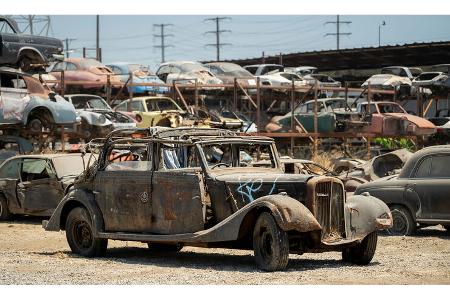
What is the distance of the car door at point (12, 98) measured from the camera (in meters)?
24.1

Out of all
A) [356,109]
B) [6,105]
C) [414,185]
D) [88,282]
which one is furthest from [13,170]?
[356,109]

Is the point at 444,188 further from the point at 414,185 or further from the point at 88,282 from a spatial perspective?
the point at 88,282


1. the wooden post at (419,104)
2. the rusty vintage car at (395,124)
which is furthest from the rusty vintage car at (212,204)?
the wooden post at (419,104)

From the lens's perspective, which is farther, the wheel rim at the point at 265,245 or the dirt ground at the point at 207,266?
the wheel rim at the point at 265,245

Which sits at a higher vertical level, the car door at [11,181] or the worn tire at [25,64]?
the worn tire at [25,64]

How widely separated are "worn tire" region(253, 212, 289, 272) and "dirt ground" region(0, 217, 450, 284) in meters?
0.14

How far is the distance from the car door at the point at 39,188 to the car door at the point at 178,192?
5922 mm

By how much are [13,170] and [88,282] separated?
9.56 meters

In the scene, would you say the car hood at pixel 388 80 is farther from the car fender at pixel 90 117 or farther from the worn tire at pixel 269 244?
the worn tire at pixel 269 244

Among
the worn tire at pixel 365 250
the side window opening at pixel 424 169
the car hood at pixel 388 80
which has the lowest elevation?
the worn tire at pixel 365 250

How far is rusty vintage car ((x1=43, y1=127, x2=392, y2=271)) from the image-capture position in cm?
1132

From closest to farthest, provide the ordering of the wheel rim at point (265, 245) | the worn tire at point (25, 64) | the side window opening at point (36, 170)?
the wheel rim at point (265, 245), the side window opening at point (36, 170), the worn tire at point (25, 64)

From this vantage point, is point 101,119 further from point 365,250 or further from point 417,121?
point 365,250

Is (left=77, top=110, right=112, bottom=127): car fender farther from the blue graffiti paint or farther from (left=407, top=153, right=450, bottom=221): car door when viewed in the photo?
the blue graffiti paint
